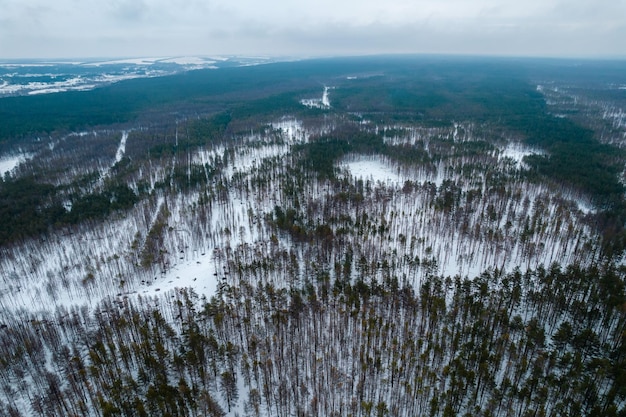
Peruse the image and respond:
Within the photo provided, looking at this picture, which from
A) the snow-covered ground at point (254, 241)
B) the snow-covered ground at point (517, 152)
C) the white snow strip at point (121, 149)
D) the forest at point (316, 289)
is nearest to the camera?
the forest at point (316, 289)

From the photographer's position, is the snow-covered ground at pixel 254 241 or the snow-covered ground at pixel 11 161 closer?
the snow-covered ground at pixel 254 241

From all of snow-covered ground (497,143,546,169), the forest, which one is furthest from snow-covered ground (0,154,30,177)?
snow-covered ground (497,143,546,169)

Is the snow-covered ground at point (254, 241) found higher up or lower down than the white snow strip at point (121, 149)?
lower down

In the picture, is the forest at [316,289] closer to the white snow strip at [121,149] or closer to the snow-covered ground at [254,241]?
the snow-covered ground at [254,241]

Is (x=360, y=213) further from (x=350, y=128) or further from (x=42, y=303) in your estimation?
(x=350, y=128)

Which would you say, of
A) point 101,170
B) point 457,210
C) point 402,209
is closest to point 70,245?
point 101,170

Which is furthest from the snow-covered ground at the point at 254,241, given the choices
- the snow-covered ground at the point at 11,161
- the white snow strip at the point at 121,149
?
the snow-covered ground at the point at 11,161

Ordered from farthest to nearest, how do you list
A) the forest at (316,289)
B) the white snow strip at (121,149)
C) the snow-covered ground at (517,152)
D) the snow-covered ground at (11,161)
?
1. the white snow strip at (121,149)
2. the snow-covered ground at (11,161)
3. the snow-covered ground at (517,152)
4. the forest at (316,289)

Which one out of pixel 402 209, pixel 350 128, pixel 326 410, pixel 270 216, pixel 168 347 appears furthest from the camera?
pixel 350 128

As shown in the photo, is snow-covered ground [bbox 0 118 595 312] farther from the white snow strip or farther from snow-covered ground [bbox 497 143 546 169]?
the white snow strip
